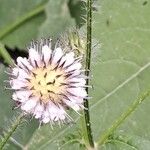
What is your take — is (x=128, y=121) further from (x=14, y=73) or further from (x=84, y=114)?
(x=14, y=73)

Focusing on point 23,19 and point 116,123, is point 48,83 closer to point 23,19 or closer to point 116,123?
point 116,123

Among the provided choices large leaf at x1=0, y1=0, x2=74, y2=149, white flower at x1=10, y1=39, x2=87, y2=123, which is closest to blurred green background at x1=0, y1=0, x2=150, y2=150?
white flower at x1=10, y1=39, x2=87, y2=123

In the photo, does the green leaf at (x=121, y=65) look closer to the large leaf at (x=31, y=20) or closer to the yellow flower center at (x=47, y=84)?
the yellow flower center at (x=47, y=84)

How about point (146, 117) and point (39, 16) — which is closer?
point (146, 117)

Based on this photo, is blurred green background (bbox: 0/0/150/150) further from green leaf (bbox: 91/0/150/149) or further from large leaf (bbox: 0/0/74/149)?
large leaf (bbox: 0/0/74/149)

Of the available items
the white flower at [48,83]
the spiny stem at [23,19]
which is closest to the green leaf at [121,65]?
the white flower at [48,83]

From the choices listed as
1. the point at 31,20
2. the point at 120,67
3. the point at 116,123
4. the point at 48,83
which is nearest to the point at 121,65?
the point at 120,67

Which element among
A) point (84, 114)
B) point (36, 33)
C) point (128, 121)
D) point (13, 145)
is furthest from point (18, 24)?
point (84, 114)

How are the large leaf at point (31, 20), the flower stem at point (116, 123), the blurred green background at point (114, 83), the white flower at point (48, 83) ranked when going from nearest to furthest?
the white flower at point (48, 83) → the flower stem at point (116, 123) → the blurred green background at point (114, 83) → the large leaf at point (31, 20)

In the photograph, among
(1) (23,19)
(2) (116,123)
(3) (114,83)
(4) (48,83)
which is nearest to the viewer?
(4) (48,83)
